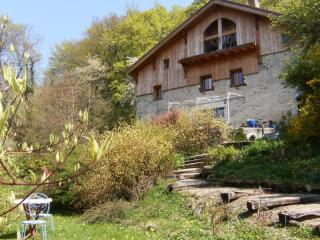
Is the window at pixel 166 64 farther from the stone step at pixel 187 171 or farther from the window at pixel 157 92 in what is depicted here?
the stone step at pixel 187 171

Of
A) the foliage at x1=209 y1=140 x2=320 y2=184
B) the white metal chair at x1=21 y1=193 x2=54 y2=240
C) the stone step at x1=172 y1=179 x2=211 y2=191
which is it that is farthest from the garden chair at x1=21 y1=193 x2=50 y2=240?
the foliage at x1=209 y1=140 x2=320 y2=184

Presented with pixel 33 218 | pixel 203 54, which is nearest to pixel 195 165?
pixel 33 218

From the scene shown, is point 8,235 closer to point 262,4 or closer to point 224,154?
point 224,154

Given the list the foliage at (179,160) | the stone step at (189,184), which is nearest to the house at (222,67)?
the foliage at (179,160)

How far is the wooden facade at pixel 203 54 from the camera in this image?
23.8m

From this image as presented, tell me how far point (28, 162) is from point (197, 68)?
13.9 m

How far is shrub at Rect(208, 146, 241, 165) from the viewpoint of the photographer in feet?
51.8

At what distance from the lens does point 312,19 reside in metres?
13.5

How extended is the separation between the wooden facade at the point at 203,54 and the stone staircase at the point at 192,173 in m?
8.56

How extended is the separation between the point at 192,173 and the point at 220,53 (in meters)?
11.3

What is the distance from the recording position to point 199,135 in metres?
19.4

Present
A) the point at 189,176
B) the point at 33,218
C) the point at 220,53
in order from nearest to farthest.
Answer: the point at 33,218, the point at 189,176, the point at 220,53

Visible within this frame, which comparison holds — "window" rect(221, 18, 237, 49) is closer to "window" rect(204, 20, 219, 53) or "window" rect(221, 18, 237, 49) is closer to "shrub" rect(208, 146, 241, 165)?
"window" rect(204, 20, 219, 53)

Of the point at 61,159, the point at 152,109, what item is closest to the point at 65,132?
the point at 61,159
